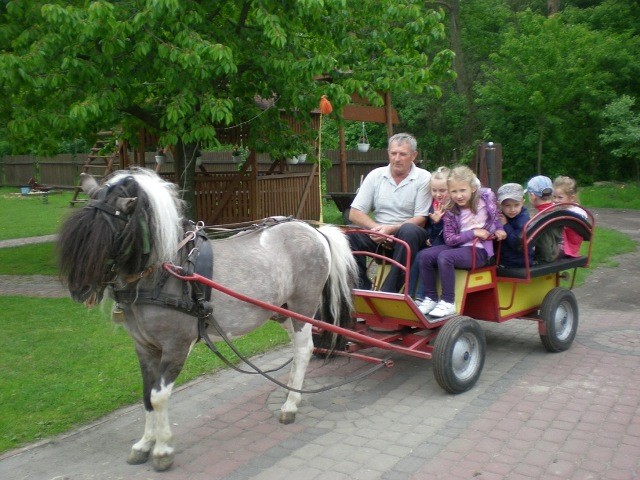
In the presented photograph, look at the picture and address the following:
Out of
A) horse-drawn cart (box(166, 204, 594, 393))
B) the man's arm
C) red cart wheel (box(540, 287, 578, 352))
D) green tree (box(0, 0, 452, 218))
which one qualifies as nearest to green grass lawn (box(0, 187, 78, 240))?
green tree (box(0, 0, 452, 218))

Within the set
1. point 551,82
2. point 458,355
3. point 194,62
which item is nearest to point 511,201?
point 458,355

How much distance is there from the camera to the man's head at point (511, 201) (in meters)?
6.17

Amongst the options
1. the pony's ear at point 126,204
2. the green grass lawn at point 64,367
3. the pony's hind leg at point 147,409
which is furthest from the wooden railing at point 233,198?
the pony's ear at point 126,204

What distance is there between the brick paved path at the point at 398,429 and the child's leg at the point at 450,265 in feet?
2.68

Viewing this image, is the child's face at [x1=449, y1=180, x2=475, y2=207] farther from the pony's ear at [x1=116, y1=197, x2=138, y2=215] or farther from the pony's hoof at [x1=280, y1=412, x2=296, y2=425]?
the pony's ear at [x1=116, y1=197, x2=138, y2=215]

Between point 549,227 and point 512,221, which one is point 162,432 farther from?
point 549,227

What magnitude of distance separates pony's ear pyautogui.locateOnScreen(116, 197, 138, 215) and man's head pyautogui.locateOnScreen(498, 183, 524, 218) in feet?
11.7

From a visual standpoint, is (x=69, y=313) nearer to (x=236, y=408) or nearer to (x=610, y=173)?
(x=236, y=408)

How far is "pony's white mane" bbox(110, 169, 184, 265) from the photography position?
409 cm

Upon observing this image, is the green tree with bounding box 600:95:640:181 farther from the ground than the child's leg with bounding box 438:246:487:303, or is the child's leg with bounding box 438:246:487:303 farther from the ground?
the green tree with bounding box 600:95:640:181

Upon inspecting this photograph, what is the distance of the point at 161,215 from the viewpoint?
4.11 m

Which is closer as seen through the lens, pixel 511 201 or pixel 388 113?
pixel 511 201

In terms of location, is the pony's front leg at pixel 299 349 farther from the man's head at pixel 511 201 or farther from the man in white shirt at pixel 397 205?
the man's head at pixel 511 201

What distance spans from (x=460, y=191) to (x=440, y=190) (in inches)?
8.1
